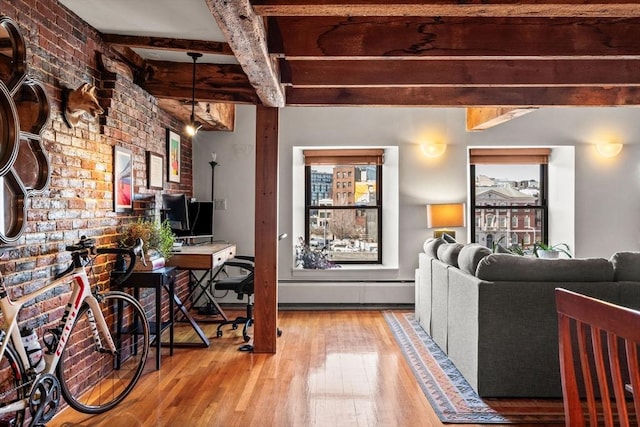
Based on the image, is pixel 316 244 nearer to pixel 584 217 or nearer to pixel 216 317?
pixel 216 317

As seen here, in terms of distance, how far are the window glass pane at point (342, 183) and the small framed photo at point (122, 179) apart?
291cm

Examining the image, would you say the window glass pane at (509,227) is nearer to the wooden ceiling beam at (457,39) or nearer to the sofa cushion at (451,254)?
the sofa cushion at (451,254)

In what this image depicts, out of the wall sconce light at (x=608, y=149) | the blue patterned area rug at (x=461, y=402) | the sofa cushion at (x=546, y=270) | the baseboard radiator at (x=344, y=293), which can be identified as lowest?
the blue patterned area rug at (x=461, y=402)

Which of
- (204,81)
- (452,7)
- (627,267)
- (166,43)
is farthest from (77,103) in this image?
(627,267)

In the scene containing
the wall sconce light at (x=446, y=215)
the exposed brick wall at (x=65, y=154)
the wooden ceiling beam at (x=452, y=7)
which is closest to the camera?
the wooden ceiling beam at (x=452, y=7)

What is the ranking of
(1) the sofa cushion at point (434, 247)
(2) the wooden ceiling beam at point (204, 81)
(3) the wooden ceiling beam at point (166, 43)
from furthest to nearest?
(1) the sofa cushion at point (434, 247), (2) the wooden ceiling beam at point (204, 81), (3) the wooden ceiling beam at point (166, 43)

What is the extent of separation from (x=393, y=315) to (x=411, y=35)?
3315mm

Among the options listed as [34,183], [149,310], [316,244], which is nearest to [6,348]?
[34,183]

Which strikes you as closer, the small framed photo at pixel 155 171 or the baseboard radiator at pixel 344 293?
the small framed photo at pixel 155 171

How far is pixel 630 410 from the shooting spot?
113 inches

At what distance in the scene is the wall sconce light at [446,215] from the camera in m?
5.59

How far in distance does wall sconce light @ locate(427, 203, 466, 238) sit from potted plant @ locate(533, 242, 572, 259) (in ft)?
2.87

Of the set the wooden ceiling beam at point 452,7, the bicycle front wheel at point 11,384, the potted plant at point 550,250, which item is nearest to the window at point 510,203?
the potted plant at point 550,250

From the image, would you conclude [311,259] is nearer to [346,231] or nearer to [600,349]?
[346,231]
